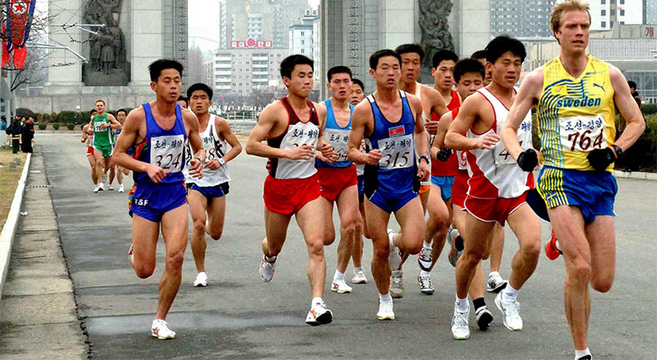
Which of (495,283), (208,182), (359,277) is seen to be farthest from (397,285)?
(208,182)

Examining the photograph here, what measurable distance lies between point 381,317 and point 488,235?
1199 millimetres

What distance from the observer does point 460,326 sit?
8672 millimetres

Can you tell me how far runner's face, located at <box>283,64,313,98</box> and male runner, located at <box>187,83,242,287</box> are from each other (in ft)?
6.20

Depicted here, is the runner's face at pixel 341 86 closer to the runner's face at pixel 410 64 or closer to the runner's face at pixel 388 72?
the runner's face at pixel 410 64

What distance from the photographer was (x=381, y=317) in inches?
371

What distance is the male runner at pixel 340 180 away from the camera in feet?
35.0

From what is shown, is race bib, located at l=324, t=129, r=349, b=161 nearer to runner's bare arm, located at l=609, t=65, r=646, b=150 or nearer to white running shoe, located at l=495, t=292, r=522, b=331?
white running shoe, located at l=495, t=292, r=522, b=331

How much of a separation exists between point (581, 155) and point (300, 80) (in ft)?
10.4

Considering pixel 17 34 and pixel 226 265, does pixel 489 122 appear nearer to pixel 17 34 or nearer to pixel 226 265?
pixel 226 265

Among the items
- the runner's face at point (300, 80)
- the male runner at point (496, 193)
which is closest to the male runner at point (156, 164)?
the runner's face at point (300, 80)

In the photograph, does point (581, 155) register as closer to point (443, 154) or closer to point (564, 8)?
point (564, 8)

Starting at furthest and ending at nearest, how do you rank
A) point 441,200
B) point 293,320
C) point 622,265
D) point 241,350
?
1. point 622,265
2. point 441,200
3. point 293,320
4. point 241,350

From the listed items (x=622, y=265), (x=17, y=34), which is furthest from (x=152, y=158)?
(x=17, y=34)

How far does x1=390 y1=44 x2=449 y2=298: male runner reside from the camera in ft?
35.2
